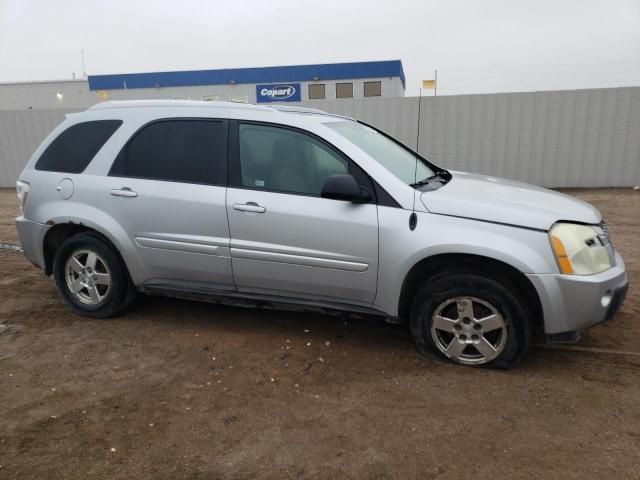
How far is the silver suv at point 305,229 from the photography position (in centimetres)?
322

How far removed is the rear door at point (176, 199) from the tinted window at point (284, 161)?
211 mm

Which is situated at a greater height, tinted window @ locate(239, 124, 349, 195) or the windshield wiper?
tinted window @ locate(239, 124, 349, 195)

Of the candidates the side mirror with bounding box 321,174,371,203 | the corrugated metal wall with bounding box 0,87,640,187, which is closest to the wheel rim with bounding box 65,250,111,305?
the side mirror with bounding box 321,174,371,203

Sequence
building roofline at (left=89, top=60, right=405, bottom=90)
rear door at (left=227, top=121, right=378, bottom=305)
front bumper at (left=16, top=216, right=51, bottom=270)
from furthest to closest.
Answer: building roofline at (left=89, top=60, right=405, bottom=90)
front bumper at (left=16, top=216, right=51, bottom=270)
rear door at (left=227, top=121, right=378, bottom=305)

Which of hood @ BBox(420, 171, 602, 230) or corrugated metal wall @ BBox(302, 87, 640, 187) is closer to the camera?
hood @ BBox(420, 171, 602, 230)

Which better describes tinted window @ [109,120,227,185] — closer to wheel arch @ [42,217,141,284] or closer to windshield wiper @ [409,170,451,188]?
wheel arch @ [42,217,141,284]

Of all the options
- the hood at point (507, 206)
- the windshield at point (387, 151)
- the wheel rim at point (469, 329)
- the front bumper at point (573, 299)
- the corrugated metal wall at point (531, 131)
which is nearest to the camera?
the front bumper at point (573, 299)

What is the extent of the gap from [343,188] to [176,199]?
139 centimetres

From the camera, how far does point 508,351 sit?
3.32 meters

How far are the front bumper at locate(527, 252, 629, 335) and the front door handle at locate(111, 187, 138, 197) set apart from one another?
9.91 ft

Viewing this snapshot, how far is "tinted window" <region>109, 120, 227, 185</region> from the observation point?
3930 millimetres

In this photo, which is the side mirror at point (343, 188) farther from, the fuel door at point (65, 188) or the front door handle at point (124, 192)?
the fuel door at point (65, 188)

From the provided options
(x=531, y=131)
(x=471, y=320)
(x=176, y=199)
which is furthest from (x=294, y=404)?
(x=531, y=131)

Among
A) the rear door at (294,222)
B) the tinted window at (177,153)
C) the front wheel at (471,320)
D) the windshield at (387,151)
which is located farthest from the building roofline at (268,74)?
the front wheel at (471,320)
